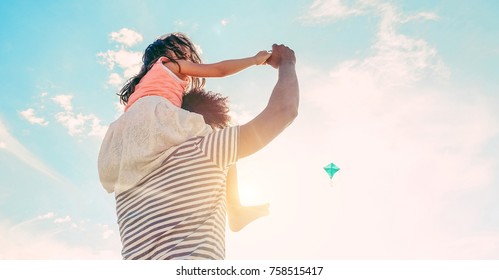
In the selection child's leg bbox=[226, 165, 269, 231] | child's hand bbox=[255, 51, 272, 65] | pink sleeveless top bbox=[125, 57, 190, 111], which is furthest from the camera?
child's hand bbox=[255, 51, 272, 65]

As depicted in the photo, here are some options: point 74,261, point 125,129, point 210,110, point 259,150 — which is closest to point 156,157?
point 125,129

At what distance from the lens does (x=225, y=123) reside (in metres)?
3.54

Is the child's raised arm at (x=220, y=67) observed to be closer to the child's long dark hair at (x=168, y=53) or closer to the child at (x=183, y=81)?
the child at (x=183, y=81)

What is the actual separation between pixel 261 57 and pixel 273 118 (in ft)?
3.29

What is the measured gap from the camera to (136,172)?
90.9 inches

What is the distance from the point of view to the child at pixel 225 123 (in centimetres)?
305

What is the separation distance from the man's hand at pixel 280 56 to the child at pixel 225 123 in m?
0.64

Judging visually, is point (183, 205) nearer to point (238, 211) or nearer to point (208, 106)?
point (238, 211)

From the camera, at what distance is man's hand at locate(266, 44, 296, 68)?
9.50 feet

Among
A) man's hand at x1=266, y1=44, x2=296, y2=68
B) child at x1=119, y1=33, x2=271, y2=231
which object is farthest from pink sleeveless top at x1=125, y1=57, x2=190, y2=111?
man's hand at x1=266, y1=44, x2=296, y2=68

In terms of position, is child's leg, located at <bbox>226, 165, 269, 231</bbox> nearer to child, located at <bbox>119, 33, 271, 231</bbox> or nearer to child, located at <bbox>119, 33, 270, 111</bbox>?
child, located at <bbox>119, 33, 271, 231</bbox>

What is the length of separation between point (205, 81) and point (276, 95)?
1377 mm

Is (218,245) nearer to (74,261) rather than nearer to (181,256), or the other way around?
(181,256)

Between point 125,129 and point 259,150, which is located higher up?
point 125,129
